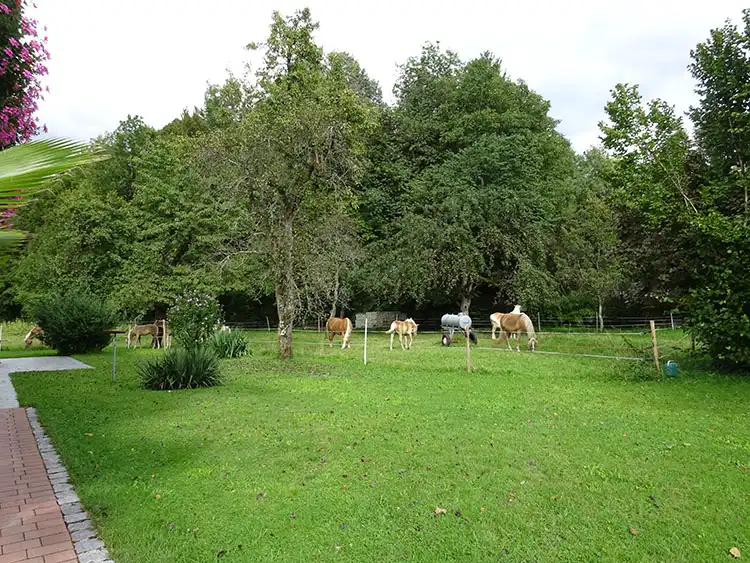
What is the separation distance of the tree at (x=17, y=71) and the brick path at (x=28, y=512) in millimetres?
3620

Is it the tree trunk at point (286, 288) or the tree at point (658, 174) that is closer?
the tree at point (658, 174)

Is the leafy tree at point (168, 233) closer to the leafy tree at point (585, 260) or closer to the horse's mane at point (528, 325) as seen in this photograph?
the horse's mane at point (528, 325)

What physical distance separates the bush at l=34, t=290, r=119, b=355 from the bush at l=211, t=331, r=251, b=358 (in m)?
4.83

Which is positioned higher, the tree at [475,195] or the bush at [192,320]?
the tree at [475,195]

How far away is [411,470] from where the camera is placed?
4734 mm

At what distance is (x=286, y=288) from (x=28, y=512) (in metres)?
9.76

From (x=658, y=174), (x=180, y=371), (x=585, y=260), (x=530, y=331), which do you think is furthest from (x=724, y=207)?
(x=585, y=260)

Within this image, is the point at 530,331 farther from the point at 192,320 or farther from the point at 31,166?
the point at 31,166

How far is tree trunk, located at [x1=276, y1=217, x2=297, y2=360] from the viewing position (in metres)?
13.4

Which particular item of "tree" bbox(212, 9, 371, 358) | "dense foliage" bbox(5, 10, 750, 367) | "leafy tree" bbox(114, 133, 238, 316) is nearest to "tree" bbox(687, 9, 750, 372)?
"dense foliage" bbox(5, 10, 750, 367)

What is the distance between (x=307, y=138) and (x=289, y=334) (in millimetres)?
5560

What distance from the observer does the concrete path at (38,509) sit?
323 centimetres

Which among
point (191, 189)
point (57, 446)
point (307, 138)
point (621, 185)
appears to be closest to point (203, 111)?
point (191, 189)

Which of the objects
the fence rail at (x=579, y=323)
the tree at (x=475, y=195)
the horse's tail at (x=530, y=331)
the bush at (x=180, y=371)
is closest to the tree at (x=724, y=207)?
the horse's tail at (x=530, y=331)
